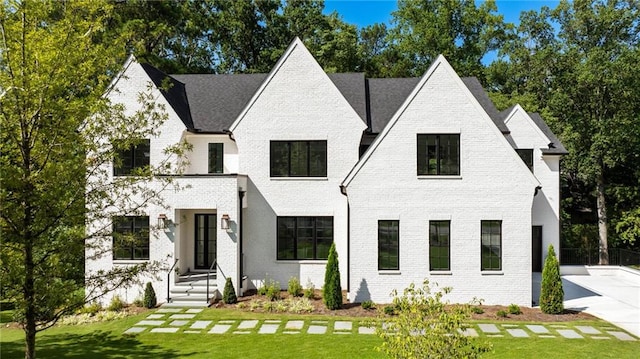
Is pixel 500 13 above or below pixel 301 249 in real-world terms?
above

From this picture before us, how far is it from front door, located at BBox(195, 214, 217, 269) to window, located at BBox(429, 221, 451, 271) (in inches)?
378

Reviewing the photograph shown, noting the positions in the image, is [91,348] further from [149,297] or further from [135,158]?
[135,158]

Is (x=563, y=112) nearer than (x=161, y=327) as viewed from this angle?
No

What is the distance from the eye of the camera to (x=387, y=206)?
1708cm

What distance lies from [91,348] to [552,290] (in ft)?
49.6

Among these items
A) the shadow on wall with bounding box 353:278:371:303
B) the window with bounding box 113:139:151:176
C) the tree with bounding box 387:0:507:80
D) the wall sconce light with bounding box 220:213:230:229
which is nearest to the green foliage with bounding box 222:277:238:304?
the wall sconce light with bounding box 220:213:230:229

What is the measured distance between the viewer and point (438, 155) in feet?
56.9

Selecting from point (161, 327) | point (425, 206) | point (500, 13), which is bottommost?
point (161, 327)

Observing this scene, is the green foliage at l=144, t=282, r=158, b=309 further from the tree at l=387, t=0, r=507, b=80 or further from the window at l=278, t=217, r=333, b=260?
the tree at l=387, t=0, r=507, b=80

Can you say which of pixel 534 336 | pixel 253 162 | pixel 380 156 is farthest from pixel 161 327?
pixel 534 336

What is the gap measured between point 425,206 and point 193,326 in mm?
9410

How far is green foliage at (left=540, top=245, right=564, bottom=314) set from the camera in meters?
15.6

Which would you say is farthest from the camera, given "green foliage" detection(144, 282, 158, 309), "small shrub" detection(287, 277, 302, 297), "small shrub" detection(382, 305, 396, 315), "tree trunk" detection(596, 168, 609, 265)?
"tree trunk" detection(596, 168, 609, 265)

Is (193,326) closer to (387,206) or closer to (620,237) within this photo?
(387,206)
